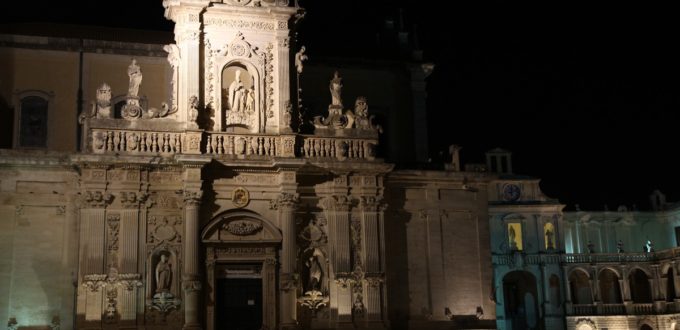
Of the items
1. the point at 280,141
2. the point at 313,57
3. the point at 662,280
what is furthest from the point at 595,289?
the point at 280,141

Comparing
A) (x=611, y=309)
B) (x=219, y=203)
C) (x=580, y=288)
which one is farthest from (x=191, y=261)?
(x=611, y=309)

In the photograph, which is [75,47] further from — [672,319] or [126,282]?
[672,319]

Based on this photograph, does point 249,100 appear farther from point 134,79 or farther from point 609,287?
point 609,287

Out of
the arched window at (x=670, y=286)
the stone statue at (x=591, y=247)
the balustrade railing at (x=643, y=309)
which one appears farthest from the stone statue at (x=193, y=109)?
the arched window at (x=670, y=286)

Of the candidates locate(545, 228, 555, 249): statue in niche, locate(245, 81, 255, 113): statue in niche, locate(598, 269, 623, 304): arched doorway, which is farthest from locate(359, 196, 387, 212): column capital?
locate(598, 269, 623, 304): arched doorway

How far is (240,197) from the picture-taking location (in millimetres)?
30312

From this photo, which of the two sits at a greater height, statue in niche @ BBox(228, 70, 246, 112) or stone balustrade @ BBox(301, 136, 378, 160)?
statue in niche @ BBox(228, 70, 246, 112)

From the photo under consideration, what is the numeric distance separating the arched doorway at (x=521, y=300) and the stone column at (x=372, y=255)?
28.7m

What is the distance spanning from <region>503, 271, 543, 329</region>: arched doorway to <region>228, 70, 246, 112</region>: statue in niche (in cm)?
3219

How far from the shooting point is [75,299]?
1155 inches

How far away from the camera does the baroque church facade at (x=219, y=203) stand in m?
29.0

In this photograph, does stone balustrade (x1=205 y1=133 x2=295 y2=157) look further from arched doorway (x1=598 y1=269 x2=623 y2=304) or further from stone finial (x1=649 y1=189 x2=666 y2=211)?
stone finial (x1=649 y1=189 x2=666 y2=211)

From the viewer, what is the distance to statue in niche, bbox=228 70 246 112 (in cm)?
3136

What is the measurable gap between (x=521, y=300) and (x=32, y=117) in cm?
3632
